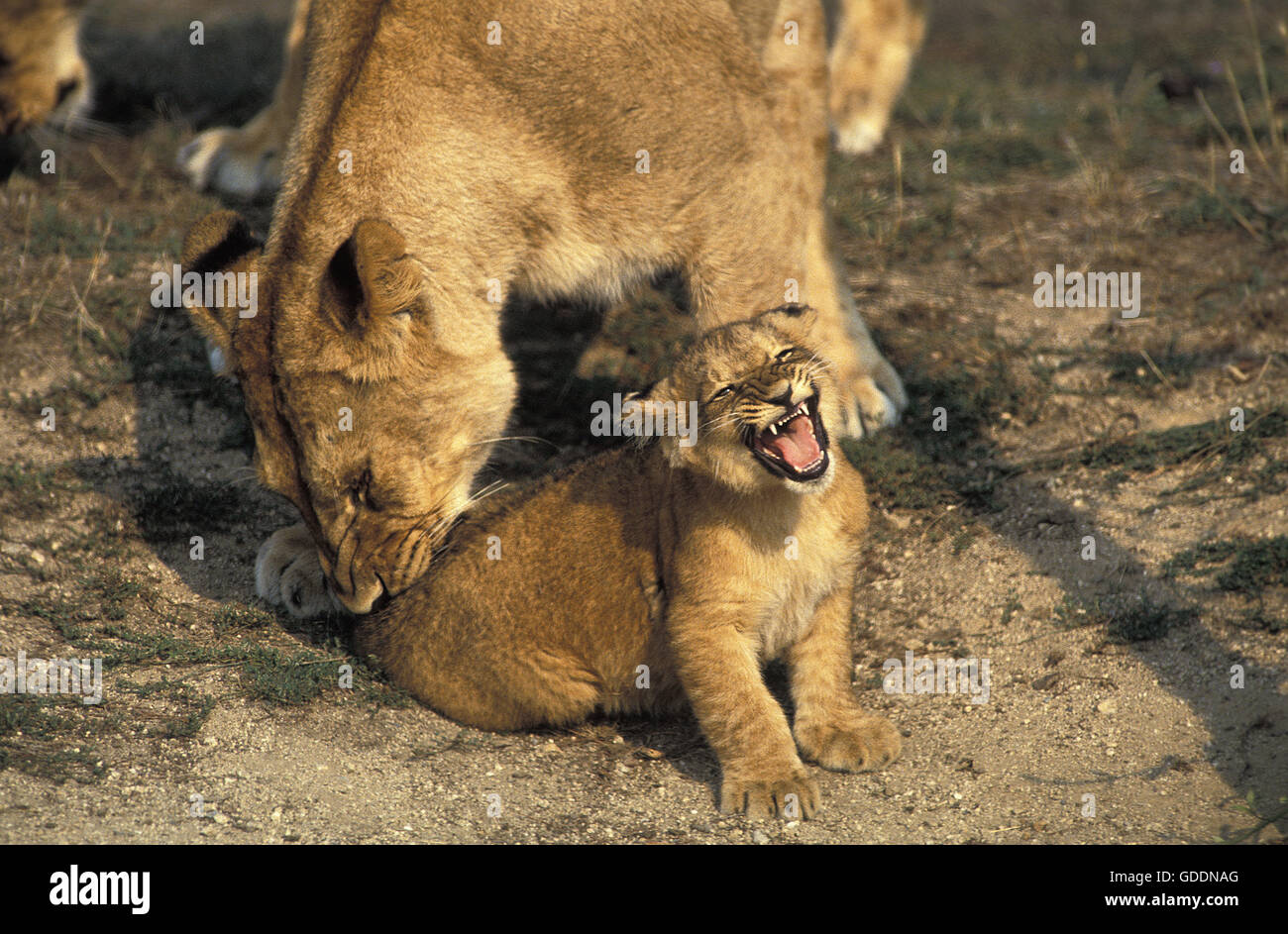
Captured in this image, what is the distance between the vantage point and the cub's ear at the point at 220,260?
4.11 m

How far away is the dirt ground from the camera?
11.9ft

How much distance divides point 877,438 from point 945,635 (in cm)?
111

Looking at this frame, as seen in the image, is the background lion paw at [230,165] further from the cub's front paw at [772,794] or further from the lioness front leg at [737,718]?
the cub's front paw at [772,794]

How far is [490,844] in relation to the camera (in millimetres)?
3389

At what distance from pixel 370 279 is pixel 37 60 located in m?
3.13

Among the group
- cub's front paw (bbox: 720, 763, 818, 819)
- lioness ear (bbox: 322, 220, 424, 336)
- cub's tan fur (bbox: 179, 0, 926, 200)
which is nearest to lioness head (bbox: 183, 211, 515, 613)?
lioness ear (bbox: 322, 220, 424, 336)

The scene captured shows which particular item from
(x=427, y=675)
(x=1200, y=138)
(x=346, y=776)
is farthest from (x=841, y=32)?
(x=346, y=776)

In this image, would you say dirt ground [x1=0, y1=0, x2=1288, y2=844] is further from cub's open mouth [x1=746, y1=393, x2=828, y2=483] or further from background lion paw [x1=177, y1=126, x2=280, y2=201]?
cub's open mouth [x1=746, y1=393, x2=828, y2=483]

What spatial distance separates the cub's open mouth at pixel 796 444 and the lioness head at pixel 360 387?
44.5 inches

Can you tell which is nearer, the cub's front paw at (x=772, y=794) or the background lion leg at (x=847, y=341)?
the cub's front paw at (x=772, y=794)

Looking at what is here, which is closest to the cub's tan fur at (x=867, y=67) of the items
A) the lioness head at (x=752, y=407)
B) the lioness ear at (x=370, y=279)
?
the lioness ear at (x=370, y=279)

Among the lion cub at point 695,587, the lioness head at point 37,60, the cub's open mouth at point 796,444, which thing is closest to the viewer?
the cub's open mouth at point 796,444

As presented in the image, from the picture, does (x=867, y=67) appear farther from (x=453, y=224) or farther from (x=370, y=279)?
(x=370, y=279)

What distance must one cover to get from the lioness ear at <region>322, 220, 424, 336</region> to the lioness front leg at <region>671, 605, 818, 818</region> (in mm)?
1199
